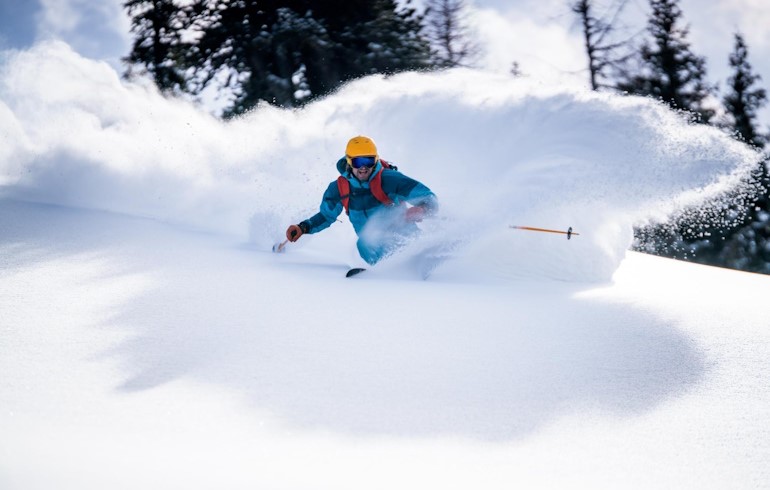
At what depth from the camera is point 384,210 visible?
15.5 feet

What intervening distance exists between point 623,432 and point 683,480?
12.2 inches

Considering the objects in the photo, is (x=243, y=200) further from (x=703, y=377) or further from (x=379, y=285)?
(x=703, y=377)

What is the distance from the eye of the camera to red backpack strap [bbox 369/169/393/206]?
463cm

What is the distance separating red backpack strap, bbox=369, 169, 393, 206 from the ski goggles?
128mm

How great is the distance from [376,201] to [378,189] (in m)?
0.13

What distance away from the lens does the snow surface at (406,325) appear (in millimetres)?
1860

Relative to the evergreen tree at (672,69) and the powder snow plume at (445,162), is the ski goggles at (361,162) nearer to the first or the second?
the powder snow plume at (445,162)

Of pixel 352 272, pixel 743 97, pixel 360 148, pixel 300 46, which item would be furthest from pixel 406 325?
pixel 743 97

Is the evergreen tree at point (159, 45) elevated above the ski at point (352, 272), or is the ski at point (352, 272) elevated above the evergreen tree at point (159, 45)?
the evergreen tree at point (159, 45)

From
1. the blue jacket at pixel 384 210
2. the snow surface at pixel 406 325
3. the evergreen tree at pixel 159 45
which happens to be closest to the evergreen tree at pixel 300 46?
the evergreen tree at pixel 159 45

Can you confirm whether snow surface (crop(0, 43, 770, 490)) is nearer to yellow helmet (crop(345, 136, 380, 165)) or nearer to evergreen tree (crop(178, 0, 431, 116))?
yellow helmet (crop(345, 136, 380, 165))

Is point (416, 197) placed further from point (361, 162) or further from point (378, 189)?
point (361, 162)

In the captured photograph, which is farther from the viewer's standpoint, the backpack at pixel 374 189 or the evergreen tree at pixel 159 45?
the evergreen tree at pixel 159 45

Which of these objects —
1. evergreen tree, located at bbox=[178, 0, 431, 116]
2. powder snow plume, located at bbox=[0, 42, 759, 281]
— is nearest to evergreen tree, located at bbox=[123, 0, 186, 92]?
evergreen tree, located at bbox=[178, 0, 431, 116]
